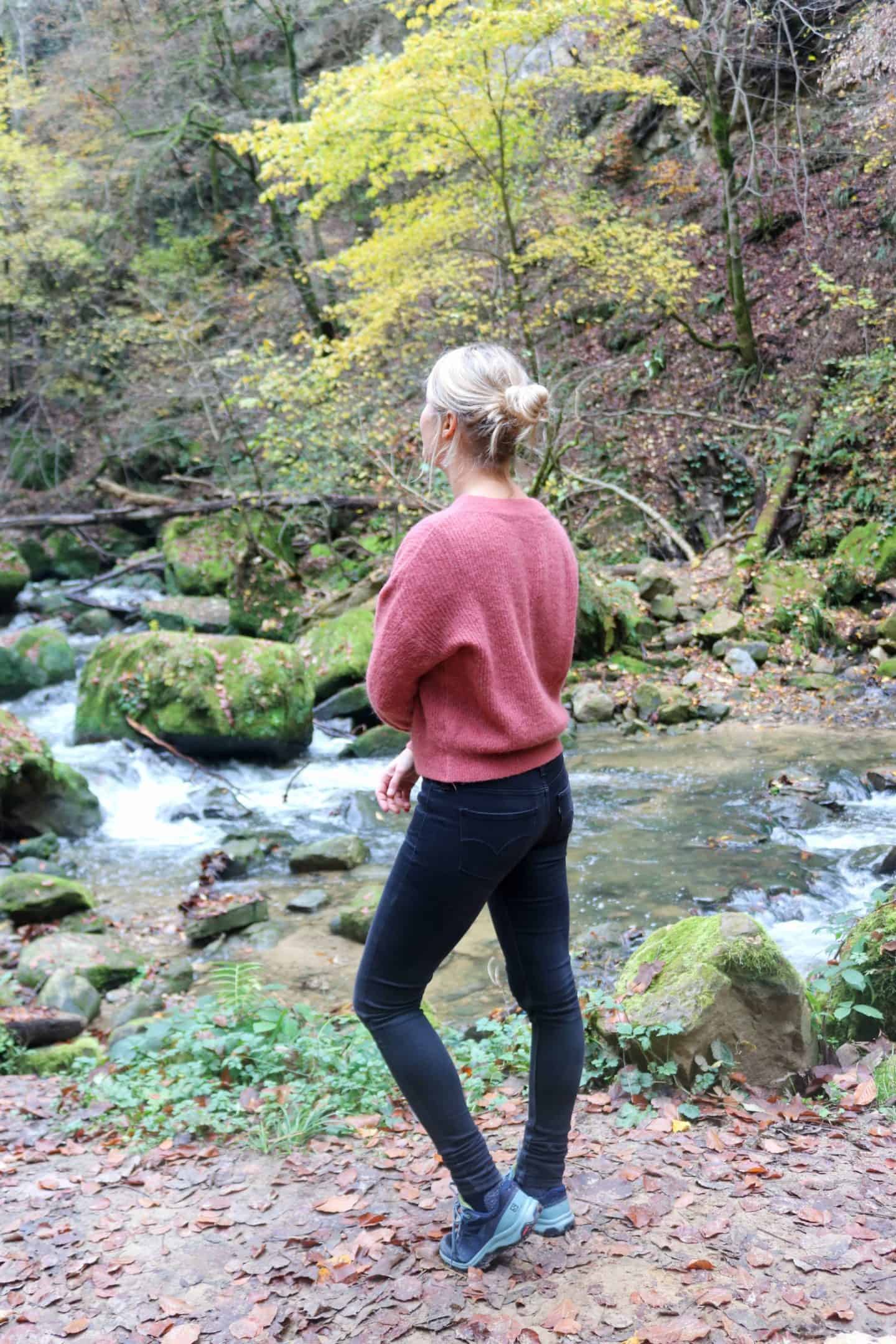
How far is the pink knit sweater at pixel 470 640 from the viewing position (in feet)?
6.40

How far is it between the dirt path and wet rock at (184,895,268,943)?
3.18m

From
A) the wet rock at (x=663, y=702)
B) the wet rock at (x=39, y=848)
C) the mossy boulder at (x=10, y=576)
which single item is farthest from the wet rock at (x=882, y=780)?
the mossy boulder at (x=10, y=576)

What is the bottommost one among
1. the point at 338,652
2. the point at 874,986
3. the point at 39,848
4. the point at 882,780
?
the point at 882,780

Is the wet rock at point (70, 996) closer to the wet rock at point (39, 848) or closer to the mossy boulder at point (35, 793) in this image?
the wet rock at point (39, 848)

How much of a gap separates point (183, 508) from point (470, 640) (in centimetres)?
1575

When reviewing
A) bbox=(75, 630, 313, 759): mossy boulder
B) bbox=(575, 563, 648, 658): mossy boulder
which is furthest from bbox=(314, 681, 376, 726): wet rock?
bbox=(575, 563, 648, 658): mossy boulder

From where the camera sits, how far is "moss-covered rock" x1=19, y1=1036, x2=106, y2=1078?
4.56 metres

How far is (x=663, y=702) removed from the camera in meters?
10.2

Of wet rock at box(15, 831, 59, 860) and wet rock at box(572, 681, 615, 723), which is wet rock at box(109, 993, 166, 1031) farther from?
wet rock at box(572, 681, 615, 723)

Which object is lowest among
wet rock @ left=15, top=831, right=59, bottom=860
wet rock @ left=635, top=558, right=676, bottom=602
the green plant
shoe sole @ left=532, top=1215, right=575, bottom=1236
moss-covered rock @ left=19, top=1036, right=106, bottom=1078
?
wet rock @ left=15, top=831, right=59, bottom=860

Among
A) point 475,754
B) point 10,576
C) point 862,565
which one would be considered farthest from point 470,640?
point 10,576

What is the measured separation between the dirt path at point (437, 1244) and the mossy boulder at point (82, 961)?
96.3 inches

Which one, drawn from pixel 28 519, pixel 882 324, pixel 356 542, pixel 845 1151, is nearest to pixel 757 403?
pixel 882 324

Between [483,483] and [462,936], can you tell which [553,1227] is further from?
[483,483]
